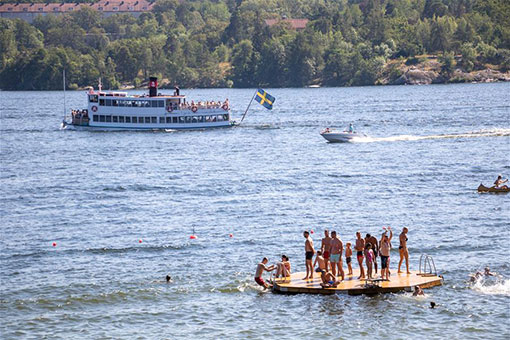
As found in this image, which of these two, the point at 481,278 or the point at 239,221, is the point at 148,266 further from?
the point at 481,278

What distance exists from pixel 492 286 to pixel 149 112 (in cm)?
8292

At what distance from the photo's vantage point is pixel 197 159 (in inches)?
3743

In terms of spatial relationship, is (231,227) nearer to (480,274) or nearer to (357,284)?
(357,284)

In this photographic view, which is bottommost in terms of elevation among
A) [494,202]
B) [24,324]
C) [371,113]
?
[24,324]

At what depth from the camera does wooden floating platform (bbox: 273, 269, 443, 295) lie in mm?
41062

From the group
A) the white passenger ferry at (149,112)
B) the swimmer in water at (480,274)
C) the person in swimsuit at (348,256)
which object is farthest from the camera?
the white passenger ferry at (149,112)

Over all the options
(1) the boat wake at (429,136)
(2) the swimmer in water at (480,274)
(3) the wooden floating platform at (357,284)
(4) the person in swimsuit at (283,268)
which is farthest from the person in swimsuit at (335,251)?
(1) the boat wake at (429,136)

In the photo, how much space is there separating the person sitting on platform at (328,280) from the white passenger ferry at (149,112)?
77.6m

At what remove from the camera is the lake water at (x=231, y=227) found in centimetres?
3922

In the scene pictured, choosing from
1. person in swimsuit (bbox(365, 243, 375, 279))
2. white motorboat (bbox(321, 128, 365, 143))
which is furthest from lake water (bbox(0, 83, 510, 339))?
person in swimsuit (bbox(365, 243, 375, 279))

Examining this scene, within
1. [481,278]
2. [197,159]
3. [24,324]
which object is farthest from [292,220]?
[197,159]

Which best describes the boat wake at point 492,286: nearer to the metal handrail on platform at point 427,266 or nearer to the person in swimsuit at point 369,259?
the metal handrail on platform at point 427,266

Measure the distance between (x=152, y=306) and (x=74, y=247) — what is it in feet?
40.5

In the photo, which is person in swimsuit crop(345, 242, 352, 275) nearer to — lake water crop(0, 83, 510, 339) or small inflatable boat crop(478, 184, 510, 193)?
lake water crop(0, 83, 510, 339)
